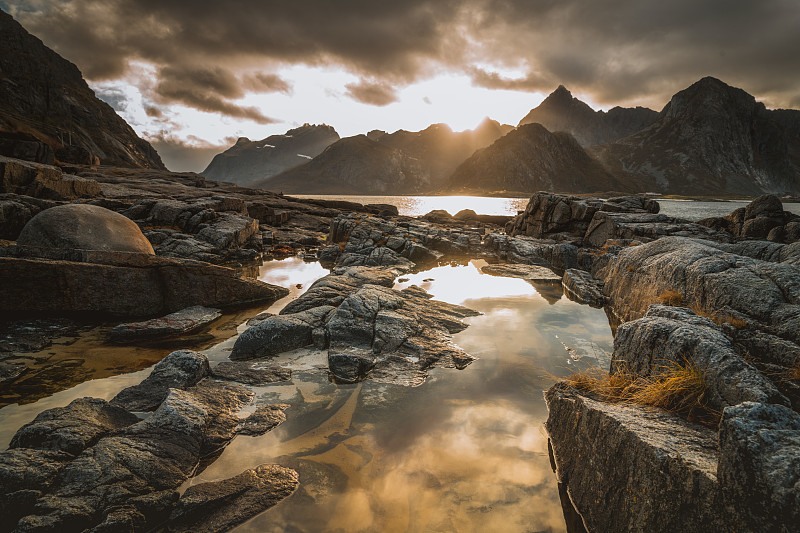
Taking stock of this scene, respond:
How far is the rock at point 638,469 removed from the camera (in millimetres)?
3518

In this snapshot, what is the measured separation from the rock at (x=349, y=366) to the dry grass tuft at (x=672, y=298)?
9590 mm

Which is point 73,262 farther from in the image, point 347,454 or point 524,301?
point 524,301

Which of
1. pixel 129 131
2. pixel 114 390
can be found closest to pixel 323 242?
pixel 114 390

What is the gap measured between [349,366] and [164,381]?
4399 millimetres

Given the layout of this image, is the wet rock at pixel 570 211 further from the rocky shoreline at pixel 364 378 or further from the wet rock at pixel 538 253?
the rocky shoreline at pixel 364 378

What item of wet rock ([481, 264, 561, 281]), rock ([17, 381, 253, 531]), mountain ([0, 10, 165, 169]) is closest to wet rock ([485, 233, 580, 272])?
wet rock ([481, 264, 561, 281])

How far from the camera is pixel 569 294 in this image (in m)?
18.6

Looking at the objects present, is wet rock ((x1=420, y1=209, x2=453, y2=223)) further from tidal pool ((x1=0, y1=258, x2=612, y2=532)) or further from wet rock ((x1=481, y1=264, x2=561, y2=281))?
tidal pool ((x1=0, y1=258, x2=612, y2=532))

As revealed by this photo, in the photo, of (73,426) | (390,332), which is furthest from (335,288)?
(73,426)

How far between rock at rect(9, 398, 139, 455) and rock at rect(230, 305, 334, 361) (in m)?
3.78

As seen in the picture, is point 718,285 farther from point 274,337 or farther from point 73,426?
point 73,426

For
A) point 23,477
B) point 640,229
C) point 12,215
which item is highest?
point 640,229

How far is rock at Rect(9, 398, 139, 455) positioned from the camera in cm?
511

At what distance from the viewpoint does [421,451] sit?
6.36m
